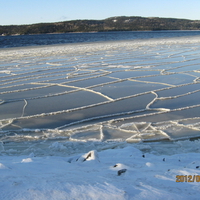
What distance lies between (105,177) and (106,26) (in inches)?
5028

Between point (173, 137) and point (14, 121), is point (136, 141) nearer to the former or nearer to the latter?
point (173, 137)

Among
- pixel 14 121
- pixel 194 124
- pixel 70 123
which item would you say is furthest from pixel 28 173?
pixel 194 124

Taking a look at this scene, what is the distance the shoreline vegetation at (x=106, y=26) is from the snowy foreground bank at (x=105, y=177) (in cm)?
10440

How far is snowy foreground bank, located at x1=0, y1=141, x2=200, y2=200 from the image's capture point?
238 centimetres

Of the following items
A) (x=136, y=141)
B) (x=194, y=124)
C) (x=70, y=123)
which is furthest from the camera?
(x=70, y=123)

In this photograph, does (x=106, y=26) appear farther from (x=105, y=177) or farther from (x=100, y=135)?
(x=105, y=177)

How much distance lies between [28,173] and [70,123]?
9.22 feet

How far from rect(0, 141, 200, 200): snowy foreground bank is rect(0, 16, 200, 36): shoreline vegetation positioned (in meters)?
104

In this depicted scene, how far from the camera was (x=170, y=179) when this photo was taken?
111 inches

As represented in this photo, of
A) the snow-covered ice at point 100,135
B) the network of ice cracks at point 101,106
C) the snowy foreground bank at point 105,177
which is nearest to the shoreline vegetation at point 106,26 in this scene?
the network of ice cracks at point 101,106
